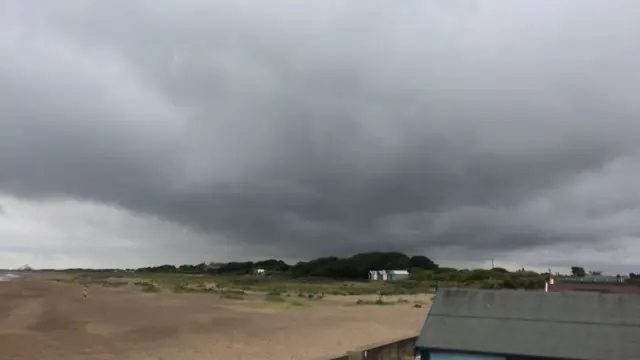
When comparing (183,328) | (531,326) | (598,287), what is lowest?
(183,328)

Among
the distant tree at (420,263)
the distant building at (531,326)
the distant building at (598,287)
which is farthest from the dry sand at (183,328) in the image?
the distant tree at (420,263)

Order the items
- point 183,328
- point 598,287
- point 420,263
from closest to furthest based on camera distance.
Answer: point 598,287, point 183,328, point 420,263

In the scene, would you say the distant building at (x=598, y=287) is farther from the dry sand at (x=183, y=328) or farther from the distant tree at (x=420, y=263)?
the distant tree at (x=420, y=263)

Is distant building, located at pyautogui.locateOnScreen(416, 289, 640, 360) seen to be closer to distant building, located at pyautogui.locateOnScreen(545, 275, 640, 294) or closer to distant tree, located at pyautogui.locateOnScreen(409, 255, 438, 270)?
distant building, located at pyautogui.locateOnScreen(545, 275, 640, 294)

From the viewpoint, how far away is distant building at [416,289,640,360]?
29.8ft

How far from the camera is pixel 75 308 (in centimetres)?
3869

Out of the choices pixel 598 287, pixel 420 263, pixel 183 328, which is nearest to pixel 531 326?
pixel 598 287

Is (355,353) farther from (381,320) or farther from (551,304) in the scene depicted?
(381,320)

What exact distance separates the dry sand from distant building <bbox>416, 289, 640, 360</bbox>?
9.92 meters

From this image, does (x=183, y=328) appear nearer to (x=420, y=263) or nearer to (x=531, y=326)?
(x=531, y=326)

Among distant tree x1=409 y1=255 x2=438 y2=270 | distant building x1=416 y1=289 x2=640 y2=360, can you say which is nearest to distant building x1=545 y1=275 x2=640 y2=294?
distant building x1=416 y1=289 x2=640 y2=360

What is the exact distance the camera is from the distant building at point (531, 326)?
907 centimetres

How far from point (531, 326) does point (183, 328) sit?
2280 cm

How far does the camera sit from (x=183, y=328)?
29375mm
